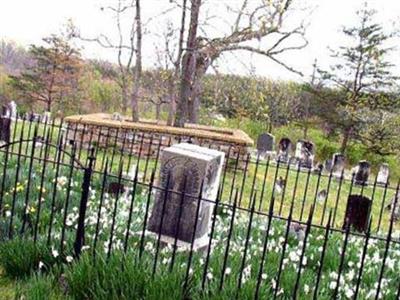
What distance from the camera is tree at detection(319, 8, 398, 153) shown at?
20.8 meters

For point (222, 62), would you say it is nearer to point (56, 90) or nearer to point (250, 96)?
point (250, 96)

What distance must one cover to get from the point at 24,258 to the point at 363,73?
61.2ft

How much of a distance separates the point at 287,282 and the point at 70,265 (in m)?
1.66

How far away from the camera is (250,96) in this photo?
68.4 ft

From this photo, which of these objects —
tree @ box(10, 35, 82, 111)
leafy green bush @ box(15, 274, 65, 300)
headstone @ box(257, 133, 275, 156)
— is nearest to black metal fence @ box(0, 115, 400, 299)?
leafy green bush @ box(15, 274, 65, 300)

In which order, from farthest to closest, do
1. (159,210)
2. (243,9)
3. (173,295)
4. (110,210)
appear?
(243,9) < (110,210) < (159,210) < (173,295)

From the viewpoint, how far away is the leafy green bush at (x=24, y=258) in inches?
172

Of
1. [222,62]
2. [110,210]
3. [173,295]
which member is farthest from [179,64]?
[173,295]

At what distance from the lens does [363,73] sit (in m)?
21.0

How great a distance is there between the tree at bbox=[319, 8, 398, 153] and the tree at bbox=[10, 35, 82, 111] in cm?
1044

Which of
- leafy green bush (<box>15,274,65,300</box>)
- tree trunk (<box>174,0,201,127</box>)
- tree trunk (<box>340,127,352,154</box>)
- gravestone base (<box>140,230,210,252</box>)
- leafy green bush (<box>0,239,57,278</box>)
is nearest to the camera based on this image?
leafy green bush (<box>15,274,65,300</box>)

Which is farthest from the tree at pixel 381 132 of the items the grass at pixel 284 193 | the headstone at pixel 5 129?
the headstone at pixel 5 129

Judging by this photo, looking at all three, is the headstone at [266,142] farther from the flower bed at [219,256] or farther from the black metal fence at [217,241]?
the flower bed at [219,256]

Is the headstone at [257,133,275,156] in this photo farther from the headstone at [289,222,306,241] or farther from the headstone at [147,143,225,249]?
the headstone at [147,143,225,249]
